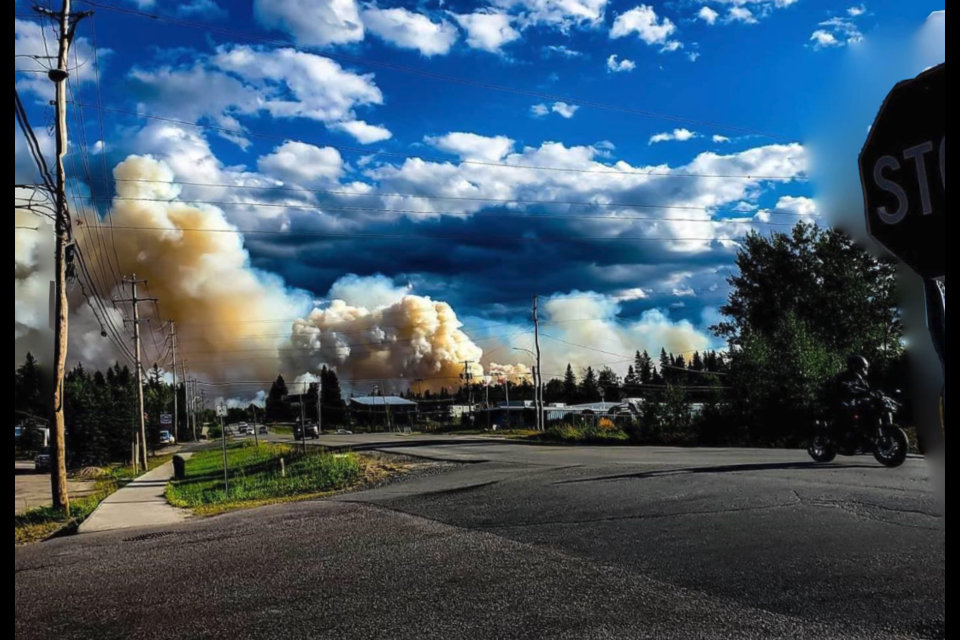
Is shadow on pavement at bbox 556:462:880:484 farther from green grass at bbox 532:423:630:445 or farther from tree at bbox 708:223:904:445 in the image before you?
green grass at bbox 532:423:630:445

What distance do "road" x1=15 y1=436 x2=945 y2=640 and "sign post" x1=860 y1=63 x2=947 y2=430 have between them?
286 centimetres

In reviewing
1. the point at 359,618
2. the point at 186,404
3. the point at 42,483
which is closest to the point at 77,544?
the point at 359,618

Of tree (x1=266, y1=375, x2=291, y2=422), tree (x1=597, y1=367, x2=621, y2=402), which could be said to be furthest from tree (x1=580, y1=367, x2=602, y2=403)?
tree (x1=266, y1=375, x2=291, y2=422)

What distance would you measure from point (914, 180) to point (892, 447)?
36.7ft

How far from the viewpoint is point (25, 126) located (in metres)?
14.9

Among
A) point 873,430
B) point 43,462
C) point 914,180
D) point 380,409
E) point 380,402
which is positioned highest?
point 914,180

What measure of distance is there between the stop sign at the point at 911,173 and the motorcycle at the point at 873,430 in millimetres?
9919

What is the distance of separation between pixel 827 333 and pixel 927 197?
147 ft

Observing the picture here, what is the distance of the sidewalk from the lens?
14594 millimetres

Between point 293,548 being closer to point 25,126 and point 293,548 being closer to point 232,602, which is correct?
point 232,602

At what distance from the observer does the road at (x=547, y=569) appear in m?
5.12

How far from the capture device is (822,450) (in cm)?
1344

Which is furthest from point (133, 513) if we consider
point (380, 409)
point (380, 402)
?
point (380, 402)

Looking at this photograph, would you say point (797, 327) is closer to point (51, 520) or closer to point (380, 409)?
point (51, 520)
